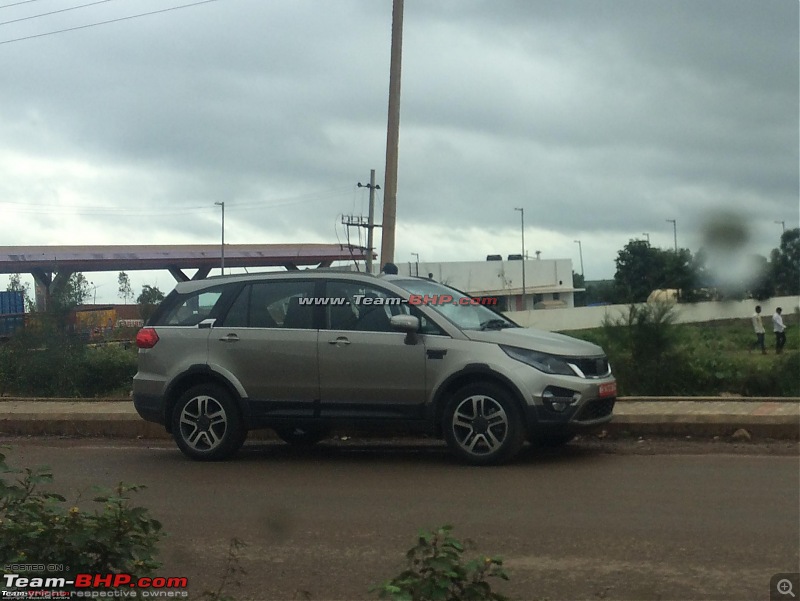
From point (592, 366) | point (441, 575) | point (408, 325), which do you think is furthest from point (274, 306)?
point (441, 575)

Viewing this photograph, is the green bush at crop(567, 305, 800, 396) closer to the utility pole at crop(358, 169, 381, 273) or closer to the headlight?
the headlight

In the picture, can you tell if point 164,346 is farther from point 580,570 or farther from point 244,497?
point 580,570

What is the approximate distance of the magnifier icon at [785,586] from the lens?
4.80 m

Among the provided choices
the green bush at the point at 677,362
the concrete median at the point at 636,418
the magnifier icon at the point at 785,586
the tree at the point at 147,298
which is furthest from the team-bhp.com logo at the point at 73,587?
the tree at the point at 147,298

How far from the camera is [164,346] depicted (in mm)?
9758

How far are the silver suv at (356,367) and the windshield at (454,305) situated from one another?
0.9 inches

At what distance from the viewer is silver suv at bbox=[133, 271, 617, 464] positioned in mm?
8547

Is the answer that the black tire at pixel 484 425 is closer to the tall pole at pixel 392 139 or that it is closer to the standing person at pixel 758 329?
the standing person at pixel 758 329

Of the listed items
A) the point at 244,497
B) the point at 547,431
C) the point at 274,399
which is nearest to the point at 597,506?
the point at 547,431

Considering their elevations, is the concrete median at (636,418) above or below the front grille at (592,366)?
below

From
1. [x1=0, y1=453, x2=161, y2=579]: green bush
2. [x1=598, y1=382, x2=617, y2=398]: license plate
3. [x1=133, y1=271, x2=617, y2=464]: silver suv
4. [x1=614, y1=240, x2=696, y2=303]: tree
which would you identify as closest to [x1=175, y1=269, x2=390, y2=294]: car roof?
[x1=133, y1=271, x2=617, y2=464]: silver suv

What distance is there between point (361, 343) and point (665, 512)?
3444 mm

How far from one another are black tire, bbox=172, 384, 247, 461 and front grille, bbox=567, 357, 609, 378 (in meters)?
3.35

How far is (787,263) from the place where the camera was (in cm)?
1077
